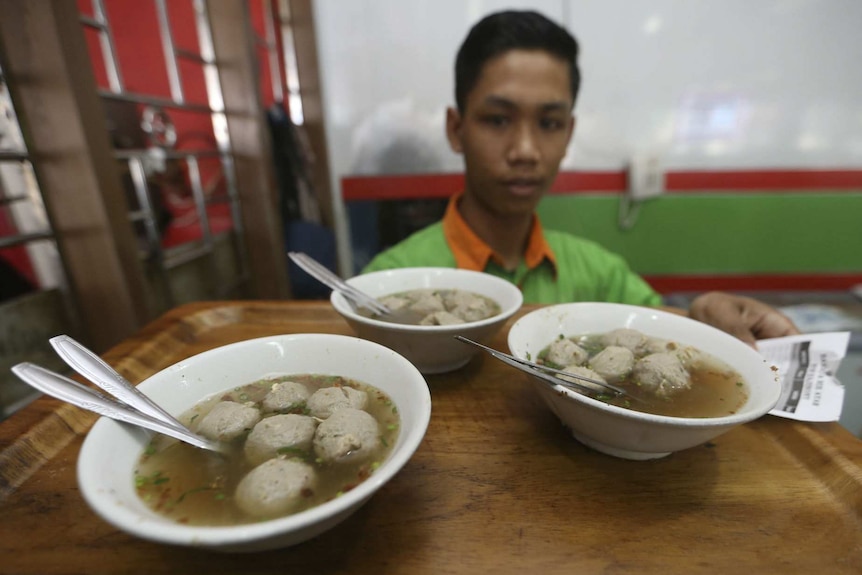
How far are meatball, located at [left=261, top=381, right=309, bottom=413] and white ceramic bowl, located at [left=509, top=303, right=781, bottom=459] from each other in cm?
43

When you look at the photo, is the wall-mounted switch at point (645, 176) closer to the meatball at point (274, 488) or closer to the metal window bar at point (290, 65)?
the metal window bar at point (290, 65)

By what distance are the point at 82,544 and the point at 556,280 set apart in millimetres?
1712

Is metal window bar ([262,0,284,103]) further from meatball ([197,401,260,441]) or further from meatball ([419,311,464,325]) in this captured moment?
meatball ([197,401,260,441])

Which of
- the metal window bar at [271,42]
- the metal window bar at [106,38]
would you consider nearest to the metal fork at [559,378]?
the metal window bar at [106,38]

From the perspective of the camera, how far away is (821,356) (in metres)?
1.06

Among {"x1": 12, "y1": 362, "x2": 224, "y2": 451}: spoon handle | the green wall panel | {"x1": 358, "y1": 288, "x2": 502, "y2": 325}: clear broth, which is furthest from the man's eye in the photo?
the green wall panel

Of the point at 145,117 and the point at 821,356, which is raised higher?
the point at 145,117

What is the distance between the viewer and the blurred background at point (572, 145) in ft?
9.41

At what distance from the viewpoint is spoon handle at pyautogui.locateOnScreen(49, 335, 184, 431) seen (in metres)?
0.72

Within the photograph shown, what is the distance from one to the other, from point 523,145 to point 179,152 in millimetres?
2215

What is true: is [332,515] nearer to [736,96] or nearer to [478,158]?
[478,158]

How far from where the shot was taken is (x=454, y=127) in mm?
1925

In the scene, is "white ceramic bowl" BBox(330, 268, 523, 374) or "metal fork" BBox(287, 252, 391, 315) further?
"metal fork" BBox(287, 252, 391, 315)

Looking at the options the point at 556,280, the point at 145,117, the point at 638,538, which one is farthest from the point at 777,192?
the point at 145,117
